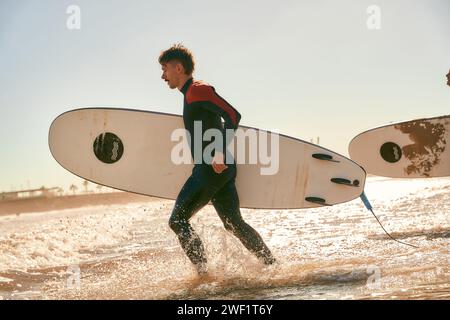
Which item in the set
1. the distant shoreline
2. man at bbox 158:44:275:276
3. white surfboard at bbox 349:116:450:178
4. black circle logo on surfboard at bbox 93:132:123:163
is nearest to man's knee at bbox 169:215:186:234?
man at bbox 158:44:275:276

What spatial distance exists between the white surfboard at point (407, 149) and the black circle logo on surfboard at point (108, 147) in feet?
13.9

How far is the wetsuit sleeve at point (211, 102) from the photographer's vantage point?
314 centimetres

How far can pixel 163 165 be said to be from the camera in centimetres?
426

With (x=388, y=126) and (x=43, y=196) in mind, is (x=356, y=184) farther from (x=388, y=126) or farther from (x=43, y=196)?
(x=43, y=196)

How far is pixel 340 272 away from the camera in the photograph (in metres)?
3.28

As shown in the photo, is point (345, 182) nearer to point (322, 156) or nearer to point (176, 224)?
point (322, 156)

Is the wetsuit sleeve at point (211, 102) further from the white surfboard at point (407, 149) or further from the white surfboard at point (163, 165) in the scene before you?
the white surfboard at point (407, 149)

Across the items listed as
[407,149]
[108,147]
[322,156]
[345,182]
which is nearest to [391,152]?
[407,149]

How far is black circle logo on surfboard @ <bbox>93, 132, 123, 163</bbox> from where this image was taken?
170 inches

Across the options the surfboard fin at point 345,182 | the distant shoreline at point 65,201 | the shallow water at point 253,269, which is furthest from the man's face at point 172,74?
the distant shoreline at point 65,201

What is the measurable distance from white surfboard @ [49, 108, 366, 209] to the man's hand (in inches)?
42.8

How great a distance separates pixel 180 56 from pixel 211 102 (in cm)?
42

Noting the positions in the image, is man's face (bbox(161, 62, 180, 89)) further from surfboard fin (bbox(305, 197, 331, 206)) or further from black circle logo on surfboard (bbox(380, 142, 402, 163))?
black circle logo on surfboard (bbox(380, 142, 402, 163))
